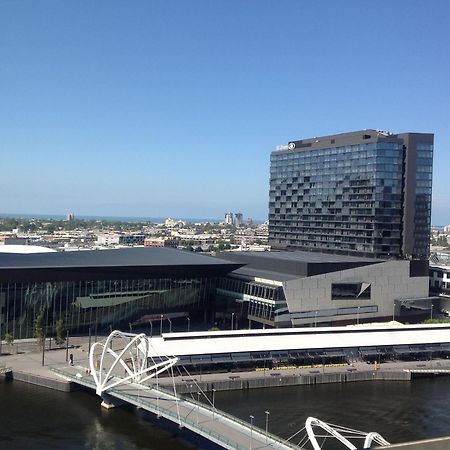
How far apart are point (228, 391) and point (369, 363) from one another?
1675cm

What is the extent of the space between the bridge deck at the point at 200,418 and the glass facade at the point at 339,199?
185 feet

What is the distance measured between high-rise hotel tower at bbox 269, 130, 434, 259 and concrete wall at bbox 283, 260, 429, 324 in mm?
10735

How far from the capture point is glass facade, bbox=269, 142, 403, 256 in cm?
8925

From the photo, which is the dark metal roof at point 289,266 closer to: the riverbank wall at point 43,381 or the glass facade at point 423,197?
the glass facade at point 423,197

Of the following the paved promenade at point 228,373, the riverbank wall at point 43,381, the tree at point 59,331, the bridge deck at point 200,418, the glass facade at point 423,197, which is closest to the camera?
the bridge deck at point 200,418

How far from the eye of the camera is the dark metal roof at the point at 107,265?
2415 inches

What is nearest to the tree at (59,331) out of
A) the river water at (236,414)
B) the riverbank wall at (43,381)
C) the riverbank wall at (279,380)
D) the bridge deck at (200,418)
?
the riverbank wall at (43,381)

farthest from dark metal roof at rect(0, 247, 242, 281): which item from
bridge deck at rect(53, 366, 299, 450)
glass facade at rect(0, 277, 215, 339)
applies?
bridge deck at rect(53, 366, 299, 450)

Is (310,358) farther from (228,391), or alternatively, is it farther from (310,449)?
(310,449)

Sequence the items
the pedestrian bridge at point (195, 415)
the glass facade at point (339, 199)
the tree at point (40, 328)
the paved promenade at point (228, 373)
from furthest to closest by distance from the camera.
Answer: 1. the glass facade at point (339, 199)
2. the tree at point (40, 328)
3. the paved promenade at point (228, 373)
4. the pedestrian bridge at point (195, 415)

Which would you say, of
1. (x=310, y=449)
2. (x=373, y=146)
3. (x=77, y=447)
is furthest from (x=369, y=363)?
(x=373, y=146)

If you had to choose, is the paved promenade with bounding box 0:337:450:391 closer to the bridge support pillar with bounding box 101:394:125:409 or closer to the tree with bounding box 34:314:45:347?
the tree with bounding box 34:314:45:347

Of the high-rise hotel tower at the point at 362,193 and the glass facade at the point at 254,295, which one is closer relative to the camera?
the glass facade at the point at 254,295

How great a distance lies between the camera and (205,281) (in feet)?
249
